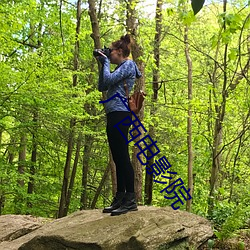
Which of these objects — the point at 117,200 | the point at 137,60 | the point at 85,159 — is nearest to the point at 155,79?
the point at 85,159

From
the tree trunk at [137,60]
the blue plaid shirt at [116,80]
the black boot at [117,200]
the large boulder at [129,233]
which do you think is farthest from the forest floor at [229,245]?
the tree trunk at [137,60]

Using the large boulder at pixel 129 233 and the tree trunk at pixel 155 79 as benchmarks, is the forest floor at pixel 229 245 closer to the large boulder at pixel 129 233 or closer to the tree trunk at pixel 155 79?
the large boulder at pixel 129 233

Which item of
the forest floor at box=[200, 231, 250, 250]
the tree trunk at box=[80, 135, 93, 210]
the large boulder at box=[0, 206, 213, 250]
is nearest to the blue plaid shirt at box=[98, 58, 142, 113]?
the large boulder at box=[0, 206, 213, 250]

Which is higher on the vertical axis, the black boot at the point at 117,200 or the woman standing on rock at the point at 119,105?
the woman standing on rock at the point at 119,105

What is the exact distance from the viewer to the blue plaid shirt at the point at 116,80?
383cm

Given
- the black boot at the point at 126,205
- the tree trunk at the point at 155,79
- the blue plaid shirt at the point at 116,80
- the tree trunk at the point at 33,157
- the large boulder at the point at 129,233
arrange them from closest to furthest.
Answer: the large boulder at the point at 129,233 → the blue plaid shirt at the point at 116,80 → the black boot at the point at 126,205 → the tree trunk at the point at 33,157 → the tree trunk at the point at 155,79

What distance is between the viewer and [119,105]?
390 centimetres

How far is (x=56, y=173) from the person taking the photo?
1267 centimetres

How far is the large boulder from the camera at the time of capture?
3.52 m

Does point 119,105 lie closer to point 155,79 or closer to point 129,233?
point 129,233

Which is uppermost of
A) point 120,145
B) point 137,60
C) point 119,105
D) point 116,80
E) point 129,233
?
point 137,60

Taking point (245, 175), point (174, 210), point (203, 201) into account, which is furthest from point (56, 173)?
point (174, 210)

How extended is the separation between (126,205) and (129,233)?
0.58 meters

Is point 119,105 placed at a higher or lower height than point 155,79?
lower
